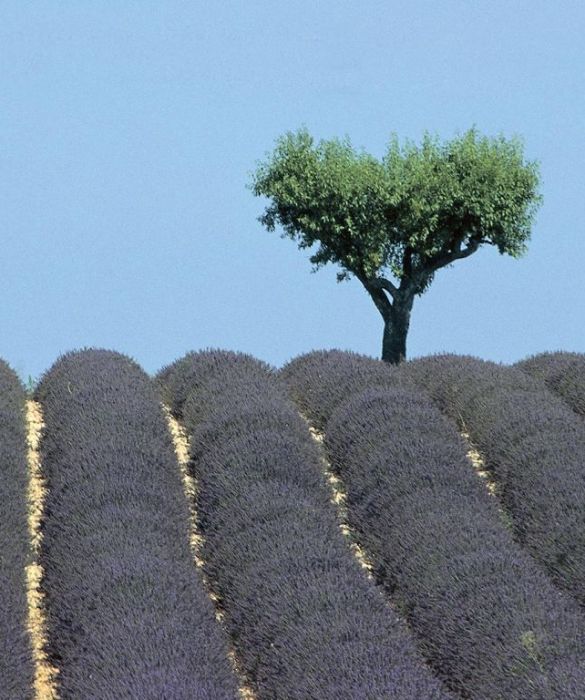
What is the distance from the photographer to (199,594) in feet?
26.1

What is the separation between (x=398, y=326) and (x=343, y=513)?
59.1ft

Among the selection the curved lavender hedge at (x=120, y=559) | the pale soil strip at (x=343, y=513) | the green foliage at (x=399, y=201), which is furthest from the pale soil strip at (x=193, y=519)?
the green foliage at (x=399, y=201)

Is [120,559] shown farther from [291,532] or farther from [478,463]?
[478,463]

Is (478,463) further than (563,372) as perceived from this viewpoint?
No

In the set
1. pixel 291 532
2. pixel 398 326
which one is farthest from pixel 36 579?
pixel 398 326

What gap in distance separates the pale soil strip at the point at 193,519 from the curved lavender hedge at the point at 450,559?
4.19ft

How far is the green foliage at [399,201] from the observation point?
27438 millimetres

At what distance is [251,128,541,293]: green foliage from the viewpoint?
27.4m

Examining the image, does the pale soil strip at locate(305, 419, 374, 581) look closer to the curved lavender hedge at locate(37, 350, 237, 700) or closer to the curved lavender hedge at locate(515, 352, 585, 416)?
the curved lavender hedge at locate(37, 350, 237, 700)

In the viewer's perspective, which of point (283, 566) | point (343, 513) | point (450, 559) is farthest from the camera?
point (343, 513)

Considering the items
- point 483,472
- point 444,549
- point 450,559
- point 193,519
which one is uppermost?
point 483,472

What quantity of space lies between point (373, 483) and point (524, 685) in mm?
3457

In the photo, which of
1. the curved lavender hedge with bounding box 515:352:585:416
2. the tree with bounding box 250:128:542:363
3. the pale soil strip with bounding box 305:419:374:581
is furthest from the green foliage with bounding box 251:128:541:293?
the pale soil strip with bounding box 305:419:374:581

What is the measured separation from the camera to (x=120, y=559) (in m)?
8.23
